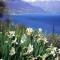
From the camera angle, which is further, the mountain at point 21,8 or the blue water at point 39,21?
the mountain at point 21,8

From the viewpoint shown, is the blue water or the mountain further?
the mountain

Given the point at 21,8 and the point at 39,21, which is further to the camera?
the point at 21,8

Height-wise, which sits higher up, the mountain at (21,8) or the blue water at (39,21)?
the mountain at (21,8)

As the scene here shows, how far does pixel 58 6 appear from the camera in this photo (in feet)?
22.5

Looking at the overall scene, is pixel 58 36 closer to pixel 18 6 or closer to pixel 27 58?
pixel 18 6

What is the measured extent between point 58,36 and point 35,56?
259cm

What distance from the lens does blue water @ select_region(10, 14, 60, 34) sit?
21.6 feet

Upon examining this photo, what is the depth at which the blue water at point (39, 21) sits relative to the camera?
21.6 ft

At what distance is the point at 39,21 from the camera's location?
6.73 m

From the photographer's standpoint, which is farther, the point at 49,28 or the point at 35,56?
the point at 49,28

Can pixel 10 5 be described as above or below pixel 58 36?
above

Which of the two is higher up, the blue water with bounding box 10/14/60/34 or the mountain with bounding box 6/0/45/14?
the mountain with bounding box 6/0/45/14

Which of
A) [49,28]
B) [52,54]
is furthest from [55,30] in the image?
[52,54]

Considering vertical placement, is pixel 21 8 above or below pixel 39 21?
above
